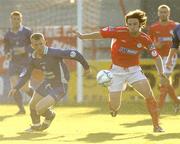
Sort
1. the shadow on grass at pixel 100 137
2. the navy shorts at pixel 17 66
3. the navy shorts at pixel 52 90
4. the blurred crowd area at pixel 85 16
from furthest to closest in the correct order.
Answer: the blurred crowd area at pixel 85 16, the navy shorts at pixel 17 66, the navy shorts at pixel 52 90, the shadow on grass at pixel 100 137

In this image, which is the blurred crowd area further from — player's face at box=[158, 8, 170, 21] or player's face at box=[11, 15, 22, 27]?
player's face at box=[158, 8, 170, 21]

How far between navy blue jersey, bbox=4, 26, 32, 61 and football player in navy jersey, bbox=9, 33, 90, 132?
3127 mm

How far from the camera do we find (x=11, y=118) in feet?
41.8

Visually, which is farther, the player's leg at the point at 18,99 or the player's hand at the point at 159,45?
the player's leg at the point at 18,99

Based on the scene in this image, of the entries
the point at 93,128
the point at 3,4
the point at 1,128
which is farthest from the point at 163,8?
the point at 3,4

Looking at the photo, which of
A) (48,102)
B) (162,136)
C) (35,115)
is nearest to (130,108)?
(35,115)

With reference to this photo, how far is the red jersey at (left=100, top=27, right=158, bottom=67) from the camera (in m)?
9.85

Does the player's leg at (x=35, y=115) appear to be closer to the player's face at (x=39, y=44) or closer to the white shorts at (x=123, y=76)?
the player's face at (x=39, y=44)

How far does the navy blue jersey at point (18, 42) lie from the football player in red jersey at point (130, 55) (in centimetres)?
380

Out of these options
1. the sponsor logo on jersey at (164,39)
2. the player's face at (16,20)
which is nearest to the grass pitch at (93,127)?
the sponsor logo on jersey at (164,39)

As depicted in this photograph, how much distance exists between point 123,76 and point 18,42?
4.09 meters

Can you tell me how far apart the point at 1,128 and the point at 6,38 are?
3.11m

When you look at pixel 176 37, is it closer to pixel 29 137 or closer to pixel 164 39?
pixel 164 39

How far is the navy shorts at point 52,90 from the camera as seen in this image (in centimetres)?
A: 1036
